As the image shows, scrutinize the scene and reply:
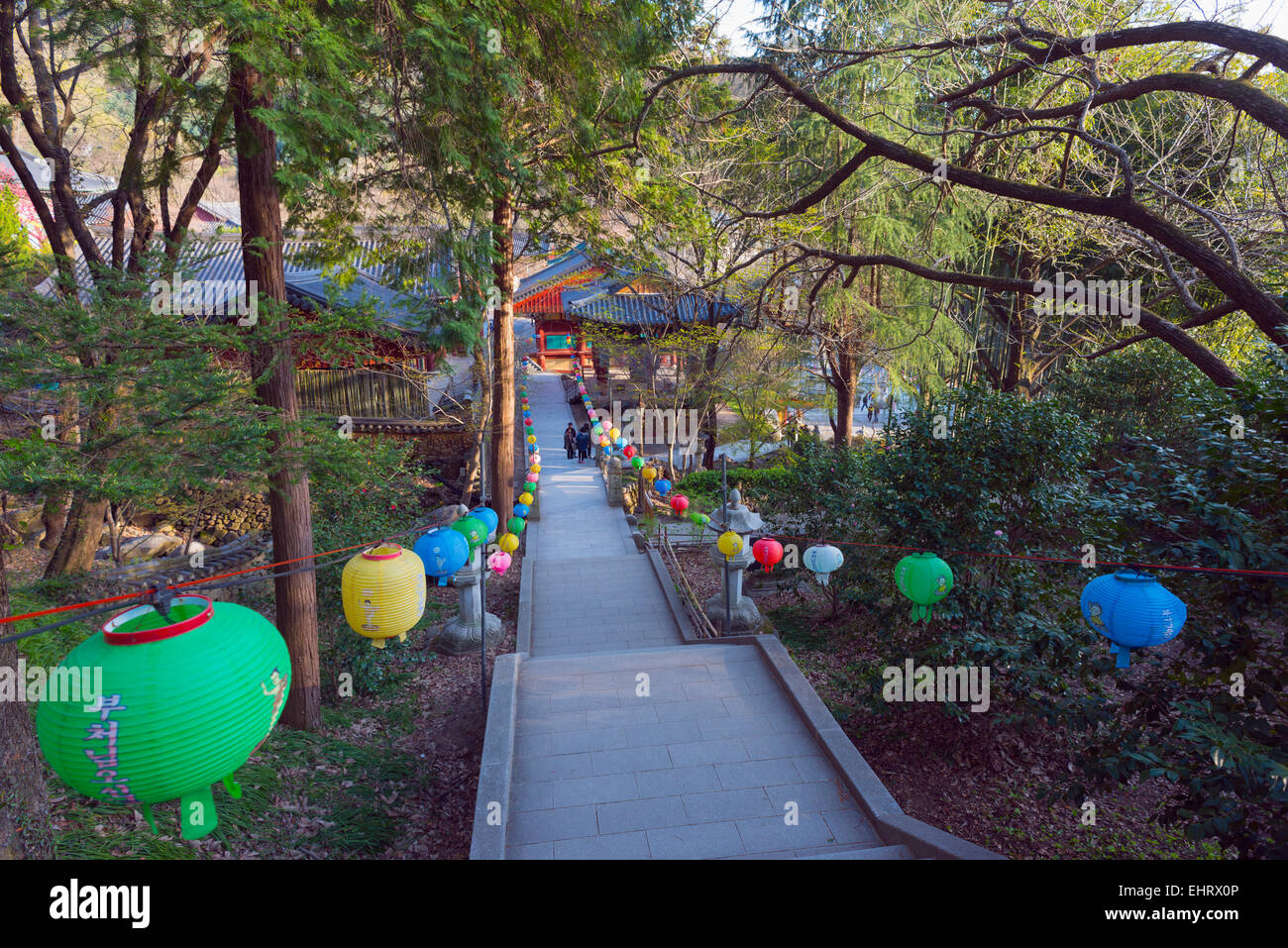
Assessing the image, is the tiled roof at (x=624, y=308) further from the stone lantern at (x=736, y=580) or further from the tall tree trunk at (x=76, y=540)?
the tall tree trunk at (x=76, y=540)

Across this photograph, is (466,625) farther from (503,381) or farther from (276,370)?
(276,370)

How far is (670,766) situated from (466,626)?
212 inches

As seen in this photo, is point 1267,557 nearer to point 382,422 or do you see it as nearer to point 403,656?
point 403,656

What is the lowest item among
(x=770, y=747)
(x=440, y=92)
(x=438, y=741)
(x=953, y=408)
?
(x=438, y=741)

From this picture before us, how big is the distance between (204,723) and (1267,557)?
18.6 ft

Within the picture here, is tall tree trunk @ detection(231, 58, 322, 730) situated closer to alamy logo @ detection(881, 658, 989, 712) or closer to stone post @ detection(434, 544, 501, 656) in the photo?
stone post @ detection(434, 544, 501, 656)

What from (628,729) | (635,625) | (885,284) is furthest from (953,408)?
(885,284)

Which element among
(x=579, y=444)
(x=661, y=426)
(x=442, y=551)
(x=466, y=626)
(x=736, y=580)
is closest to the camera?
(x=442, y=551)

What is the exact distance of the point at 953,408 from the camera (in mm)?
7707

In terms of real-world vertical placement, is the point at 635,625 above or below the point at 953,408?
below

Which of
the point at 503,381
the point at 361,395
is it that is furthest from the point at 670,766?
the point at 361,395

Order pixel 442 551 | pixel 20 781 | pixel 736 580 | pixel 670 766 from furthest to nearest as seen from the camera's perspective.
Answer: pixel 736 580
pixel 442 551
pixel 670 766
pixel 20 781

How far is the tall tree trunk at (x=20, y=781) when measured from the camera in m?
3.85

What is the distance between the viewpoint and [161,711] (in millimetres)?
2586
